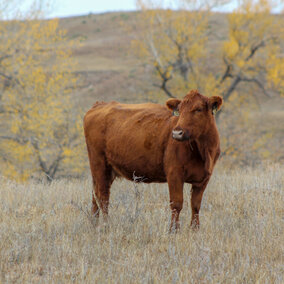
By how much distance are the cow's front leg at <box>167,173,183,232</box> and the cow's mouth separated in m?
0.52

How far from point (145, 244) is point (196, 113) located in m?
1.54

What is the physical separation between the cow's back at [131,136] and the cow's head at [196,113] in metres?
0.47

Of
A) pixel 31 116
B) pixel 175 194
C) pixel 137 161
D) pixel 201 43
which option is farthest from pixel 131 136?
pixel 201 43

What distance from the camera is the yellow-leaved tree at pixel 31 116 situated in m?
16.2

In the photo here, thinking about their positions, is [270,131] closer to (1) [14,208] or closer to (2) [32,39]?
(2) [32,39]

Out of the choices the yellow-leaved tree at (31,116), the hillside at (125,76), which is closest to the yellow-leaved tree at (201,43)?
the hillside at (125,76)

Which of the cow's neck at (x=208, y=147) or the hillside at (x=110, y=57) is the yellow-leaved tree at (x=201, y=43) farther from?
the cow's neck at (x=208, y=147)

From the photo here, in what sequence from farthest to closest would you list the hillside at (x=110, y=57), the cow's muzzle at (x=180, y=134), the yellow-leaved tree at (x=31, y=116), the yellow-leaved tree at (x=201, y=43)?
the hillside at (x=110, y=57) → the yellow-leaved tree at (x=201, y=43) → the yellow-leaved tree at (x=31, y=116) → the cow's muzzle at (x=180, y=134)

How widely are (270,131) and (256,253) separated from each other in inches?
911

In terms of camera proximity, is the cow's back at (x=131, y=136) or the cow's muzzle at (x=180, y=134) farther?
the cow's back at (x=131, y=136)

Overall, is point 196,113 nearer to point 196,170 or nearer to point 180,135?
point 180,135

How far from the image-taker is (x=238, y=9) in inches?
946

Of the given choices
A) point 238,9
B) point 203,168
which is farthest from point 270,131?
point 203,168

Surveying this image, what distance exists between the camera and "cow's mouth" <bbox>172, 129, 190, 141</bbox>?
4441 mm
